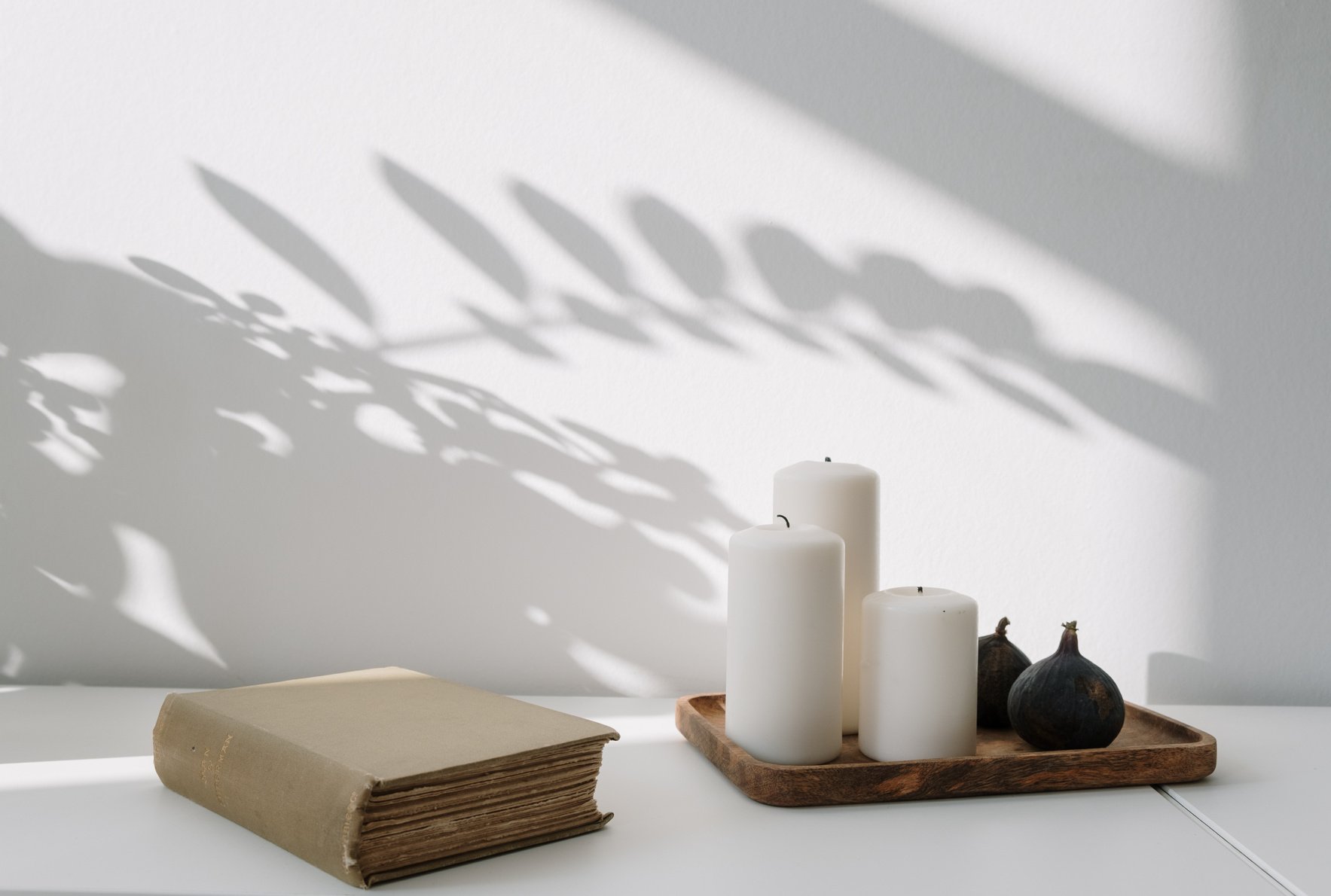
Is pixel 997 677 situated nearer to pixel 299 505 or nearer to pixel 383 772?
pixel 383 772

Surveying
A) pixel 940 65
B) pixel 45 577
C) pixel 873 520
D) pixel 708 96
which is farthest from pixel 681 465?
pixel 45 577

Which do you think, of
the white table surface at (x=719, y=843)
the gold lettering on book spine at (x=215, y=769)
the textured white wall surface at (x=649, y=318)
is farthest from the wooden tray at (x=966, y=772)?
the gold lettering on book spine at (x=215, y=769)

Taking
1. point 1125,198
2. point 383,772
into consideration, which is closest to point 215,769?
point 383,772

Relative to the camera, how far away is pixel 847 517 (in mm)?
1010

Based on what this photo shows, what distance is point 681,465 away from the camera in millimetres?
1222

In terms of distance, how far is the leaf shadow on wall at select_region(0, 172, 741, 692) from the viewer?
1.23 meters

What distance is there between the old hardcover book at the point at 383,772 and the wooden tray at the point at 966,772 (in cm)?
14

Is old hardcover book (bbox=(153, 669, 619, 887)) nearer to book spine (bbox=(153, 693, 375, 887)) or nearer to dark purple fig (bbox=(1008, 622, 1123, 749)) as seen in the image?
book spine (bbox=(153, 693, 375, 887))

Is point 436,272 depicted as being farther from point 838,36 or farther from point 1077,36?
point 1077,36

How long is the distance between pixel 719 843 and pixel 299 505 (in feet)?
2.13

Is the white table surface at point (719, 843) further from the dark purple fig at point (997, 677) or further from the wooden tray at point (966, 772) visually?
the dark purple fig at point (997, 677)

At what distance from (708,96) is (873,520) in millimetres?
485

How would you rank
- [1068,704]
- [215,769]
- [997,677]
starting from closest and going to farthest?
1. [215,769]
2. [1068,704]
3. [997,677]

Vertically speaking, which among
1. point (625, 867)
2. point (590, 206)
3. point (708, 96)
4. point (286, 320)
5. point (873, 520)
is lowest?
point (625, 867)
